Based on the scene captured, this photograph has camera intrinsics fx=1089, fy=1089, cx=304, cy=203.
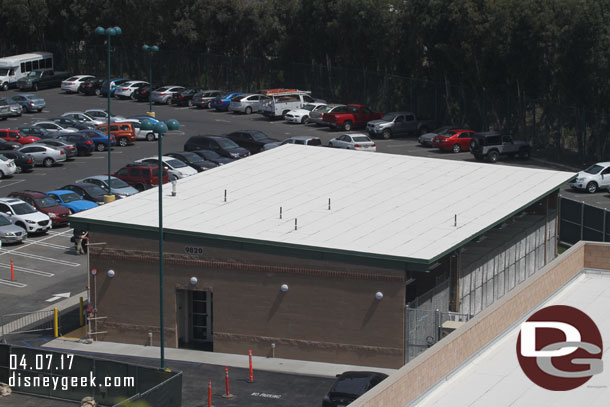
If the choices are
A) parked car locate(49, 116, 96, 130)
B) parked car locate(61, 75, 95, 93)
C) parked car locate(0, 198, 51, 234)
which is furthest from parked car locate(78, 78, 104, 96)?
parked car locate(0, 198, 51, 234)

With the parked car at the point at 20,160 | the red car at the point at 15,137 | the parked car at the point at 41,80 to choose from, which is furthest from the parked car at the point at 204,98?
the parked car at the point at 20,160

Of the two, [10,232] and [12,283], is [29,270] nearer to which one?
[12,283]

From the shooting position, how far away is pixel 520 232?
143 ft

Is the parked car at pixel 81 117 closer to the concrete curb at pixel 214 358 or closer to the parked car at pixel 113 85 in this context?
the parked car at pixel 113 85

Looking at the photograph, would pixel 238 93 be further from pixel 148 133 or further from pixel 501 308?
pixel 501 308

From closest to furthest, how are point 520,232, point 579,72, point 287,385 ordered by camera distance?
1. point 287,385
2. point 520,232
3. point 579,72

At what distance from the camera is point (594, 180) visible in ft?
199

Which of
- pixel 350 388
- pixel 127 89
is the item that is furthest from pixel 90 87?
pixel 350 388

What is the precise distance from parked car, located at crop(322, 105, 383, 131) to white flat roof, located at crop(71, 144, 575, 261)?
28687 millimetres

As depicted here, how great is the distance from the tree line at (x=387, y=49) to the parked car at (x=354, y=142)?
1158cm

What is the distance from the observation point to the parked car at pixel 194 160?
6169 centimetres

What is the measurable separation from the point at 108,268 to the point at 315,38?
A: 54.2 m

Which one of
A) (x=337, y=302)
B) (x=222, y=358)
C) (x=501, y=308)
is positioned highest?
(x=501, y=308)

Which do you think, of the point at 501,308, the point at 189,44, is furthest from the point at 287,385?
the point at 189,44
